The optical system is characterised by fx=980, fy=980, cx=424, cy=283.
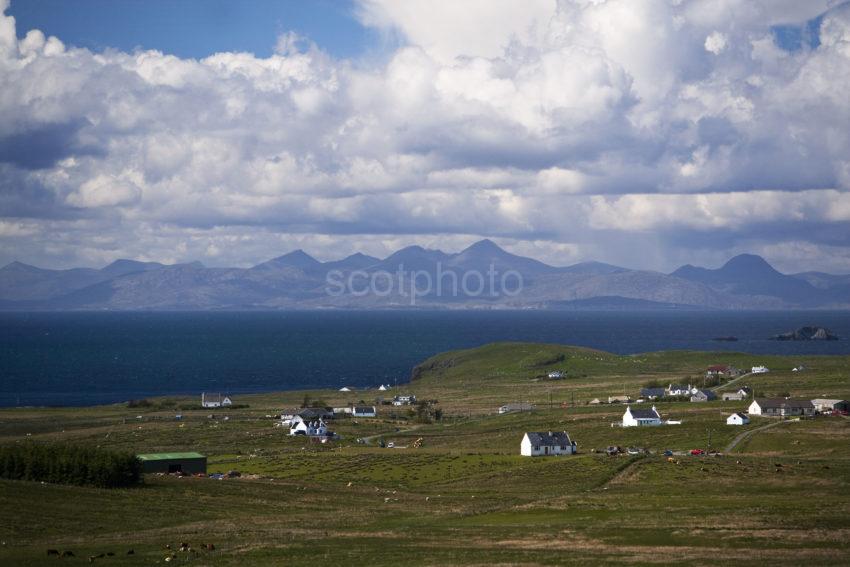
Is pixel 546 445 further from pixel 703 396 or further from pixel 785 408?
pixel 703 396

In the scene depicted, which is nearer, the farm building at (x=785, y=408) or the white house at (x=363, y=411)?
the farm building at (x=785, y=408)

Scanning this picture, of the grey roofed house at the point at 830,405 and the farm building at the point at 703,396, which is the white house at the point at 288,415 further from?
the grey roofed house at the point at 830,405

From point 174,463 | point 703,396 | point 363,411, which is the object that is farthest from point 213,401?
point 703,396

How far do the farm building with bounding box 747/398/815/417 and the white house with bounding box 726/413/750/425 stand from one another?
28.5 ft

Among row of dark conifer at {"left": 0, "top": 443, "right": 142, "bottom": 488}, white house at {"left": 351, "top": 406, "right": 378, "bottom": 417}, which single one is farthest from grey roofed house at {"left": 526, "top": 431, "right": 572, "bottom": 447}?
white house at {"left": 351, "top": 406, "right": 378, "bottom": 417}

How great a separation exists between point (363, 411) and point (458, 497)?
239ft

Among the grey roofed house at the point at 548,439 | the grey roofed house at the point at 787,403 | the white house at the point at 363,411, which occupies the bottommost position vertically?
the white house at the point at 363,411

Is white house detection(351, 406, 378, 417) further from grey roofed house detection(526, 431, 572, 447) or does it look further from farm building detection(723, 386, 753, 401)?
farm building detection(723, 386, 753, 401)

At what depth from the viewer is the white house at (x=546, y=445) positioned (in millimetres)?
96375

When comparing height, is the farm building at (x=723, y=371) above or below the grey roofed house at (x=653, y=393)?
above

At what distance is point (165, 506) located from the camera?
203 ft

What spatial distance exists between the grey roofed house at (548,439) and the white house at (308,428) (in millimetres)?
30423

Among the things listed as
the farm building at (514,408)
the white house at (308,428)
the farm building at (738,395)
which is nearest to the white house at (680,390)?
the farm building at (738,395)

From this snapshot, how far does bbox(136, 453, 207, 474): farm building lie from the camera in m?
81.4
